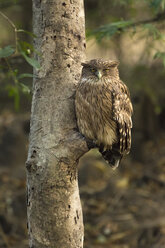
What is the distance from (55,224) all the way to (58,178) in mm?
285

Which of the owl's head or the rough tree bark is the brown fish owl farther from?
the rough tree bark

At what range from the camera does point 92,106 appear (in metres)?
2.68

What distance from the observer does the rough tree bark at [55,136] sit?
7.70 feet

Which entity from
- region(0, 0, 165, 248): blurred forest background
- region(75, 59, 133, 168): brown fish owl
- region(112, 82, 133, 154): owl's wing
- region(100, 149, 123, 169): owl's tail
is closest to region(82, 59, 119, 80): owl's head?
region(75, 59, 133, 168): brown fish owl

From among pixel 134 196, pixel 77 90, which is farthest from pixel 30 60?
pixel 134 196

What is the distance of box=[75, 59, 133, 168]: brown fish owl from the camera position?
8.65ft

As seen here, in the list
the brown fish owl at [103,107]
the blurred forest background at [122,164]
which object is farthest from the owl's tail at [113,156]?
the blurred forest background at [122,164]

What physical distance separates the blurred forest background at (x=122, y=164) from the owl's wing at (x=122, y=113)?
1761mm

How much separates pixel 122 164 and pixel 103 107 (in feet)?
13.5

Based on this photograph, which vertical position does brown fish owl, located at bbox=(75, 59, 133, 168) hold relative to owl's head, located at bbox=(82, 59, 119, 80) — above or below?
below

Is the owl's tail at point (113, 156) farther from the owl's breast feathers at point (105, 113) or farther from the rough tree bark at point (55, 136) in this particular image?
the rough tree bark at point (55, 136)

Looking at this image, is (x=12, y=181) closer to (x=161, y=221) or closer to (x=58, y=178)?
(x=161, y=221)

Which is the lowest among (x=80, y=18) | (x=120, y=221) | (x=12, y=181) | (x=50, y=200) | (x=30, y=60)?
(x=120, y=221)

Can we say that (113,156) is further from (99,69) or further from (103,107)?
(99,69)
